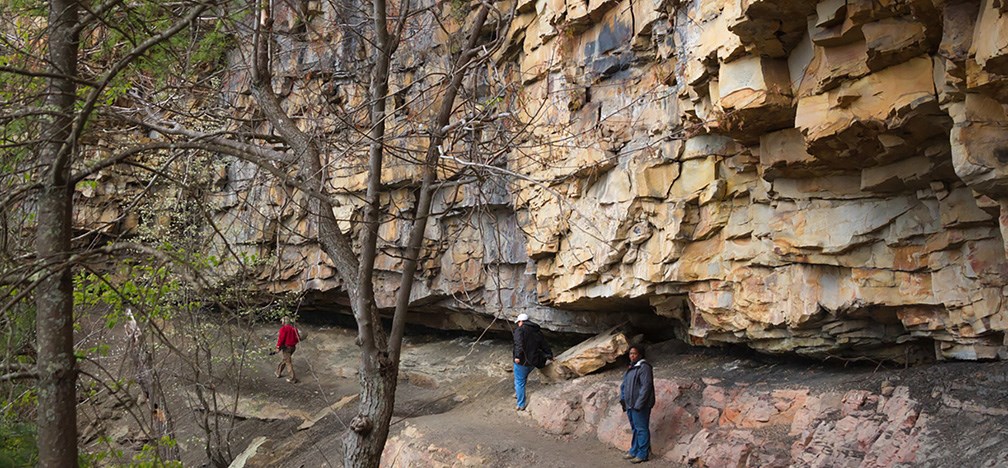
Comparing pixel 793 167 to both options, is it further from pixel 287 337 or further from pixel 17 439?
pixel 287 337

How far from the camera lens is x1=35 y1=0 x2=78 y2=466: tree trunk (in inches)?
135

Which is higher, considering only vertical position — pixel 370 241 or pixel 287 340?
pixel 370 241

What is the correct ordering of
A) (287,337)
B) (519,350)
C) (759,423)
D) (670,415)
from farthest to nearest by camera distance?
(287,337)
(519,350)
(670,415)
(759,423)

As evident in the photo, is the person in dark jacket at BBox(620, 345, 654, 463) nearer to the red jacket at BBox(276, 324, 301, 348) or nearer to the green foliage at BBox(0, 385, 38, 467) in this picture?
the green foliage at BBox(0, 385, 38, 467)

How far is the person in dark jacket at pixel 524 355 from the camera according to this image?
36.8 ft

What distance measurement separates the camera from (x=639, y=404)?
8.48 metres

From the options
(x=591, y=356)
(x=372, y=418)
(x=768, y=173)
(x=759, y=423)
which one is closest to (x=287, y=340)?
(x=591, y=356)

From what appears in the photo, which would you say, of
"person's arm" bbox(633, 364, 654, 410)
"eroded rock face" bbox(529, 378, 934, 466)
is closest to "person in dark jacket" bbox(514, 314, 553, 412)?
"eroded rock face" bbox(529, 378, 934, 466)

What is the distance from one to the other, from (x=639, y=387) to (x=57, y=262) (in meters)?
6.56

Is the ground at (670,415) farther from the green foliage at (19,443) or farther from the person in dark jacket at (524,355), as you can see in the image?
the green foliage at (19,443)

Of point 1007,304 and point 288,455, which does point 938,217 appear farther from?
point 288,455

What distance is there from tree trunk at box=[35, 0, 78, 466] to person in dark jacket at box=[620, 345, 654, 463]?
623 cm

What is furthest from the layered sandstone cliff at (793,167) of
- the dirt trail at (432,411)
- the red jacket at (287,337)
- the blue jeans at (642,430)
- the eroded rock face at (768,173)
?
the red jacket at (287,337)

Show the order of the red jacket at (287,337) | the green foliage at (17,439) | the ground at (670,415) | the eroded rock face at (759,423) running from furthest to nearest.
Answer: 1. the red jacket at (287,337)
2. the eroded rock face at (759,423)
3. the ground at (670,415)
4. the green foliage at (17,439)
